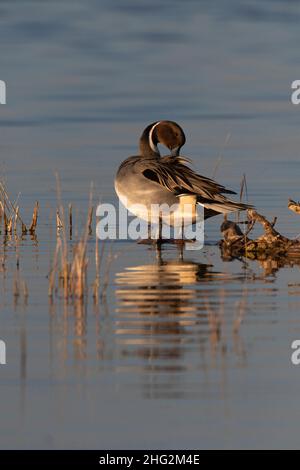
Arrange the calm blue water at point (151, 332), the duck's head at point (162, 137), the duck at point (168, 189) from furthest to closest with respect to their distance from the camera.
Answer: the duck's head at point (162, 137), the duck at point (168, 189), the calm blue water at point (151, 332)

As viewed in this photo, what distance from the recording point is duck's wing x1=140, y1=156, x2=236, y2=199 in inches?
456

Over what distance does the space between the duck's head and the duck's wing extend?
0.69m

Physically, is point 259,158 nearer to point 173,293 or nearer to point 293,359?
point 173,293

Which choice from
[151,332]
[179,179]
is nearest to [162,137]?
[179,179]

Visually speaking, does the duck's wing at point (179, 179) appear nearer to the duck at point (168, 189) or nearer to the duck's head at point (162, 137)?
the duck at point (168, 189)

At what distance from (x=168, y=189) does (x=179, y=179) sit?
0.43 feet

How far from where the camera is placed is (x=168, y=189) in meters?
11.7

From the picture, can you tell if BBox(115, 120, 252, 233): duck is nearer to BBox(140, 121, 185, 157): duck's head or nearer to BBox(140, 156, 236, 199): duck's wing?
BBox(140, 156, 236, 199): duck's wing

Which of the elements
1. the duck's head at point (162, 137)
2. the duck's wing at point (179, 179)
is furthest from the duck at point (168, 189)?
the duck's head at point (162, 137)

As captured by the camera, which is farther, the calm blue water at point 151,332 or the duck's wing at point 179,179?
the duck's wing at point 179,179

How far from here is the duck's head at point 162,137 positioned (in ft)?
42.3

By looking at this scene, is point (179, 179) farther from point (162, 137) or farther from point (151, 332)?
point (151, 332)

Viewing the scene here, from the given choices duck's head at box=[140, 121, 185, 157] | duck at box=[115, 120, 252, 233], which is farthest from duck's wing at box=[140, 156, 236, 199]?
duck's head at box=[140, 121, 185, 157]
